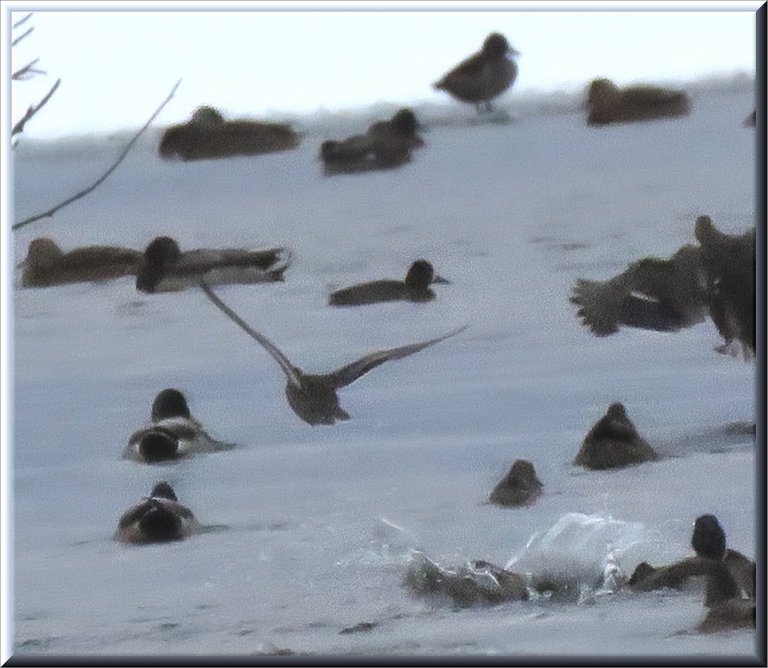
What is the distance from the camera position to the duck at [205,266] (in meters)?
1.25

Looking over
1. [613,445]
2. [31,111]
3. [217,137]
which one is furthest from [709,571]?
[31,111]

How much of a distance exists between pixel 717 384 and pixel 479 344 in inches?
9.7

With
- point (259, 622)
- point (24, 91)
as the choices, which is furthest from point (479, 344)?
point (24, 91)

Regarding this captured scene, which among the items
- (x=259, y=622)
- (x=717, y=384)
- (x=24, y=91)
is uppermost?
(x=24, y=91)

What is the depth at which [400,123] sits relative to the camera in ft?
4.09

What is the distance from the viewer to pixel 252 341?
4.08 ft

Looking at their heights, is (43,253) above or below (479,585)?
above

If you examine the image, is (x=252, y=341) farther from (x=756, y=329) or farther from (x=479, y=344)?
(x=756, y=329)

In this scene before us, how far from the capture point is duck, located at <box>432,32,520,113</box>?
124 cm

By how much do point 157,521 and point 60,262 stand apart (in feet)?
0.95

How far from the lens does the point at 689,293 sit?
124 centimetres

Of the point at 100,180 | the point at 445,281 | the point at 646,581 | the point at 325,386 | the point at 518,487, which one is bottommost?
the point at 646,581

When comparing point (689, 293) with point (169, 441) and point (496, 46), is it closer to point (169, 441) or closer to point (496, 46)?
point (496, 46)

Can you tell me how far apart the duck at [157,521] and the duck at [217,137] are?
1.15 ft
